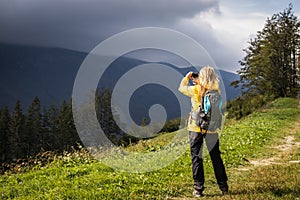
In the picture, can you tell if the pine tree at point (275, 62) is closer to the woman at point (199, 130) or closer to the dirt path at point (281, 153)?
the dirt path at point (281, 153)

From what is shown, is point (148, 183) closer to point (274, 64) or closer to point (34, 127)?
point (274, 64)

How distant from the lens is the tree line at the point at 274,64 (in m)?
56.6

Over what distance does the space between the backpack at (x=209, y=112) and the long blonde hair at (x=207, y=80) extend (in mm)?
97

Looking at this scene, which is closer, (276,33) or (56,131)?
(276,33)

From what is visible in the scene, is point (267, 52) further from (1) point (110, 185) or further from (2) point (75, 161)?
(1) point (110, 185)

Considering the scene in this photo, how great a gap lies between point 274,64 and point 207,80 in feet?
174

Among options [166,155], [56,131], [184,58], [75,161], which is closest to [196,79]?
[184,58]

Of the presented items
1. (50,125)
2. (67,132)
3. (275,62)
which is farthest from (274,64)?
(50,125)

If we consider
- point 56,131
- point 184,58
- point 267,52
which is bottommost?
point 56,131

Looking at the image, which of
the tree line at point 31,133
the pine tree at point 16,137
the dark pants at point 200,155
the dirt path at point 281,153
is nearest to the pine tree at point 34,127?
the tree line at point 31,133

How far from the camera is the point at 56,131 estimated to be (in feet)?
253

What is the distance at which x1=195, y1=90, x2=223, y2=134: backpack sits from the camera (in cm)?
768

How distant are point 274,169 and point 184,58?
4781mm

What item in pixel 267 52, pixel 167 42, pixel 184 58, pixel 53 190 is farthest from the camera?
pixel 267 52
